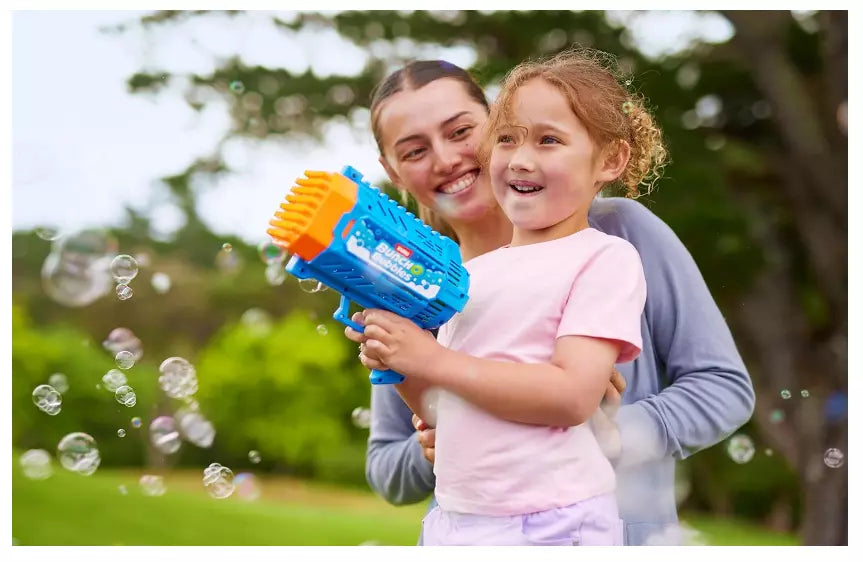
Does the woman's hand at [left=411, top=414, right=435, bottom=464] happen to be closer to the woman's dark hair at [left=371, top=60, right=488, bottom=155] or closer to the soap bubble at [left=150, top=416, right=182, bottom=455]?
the woman's dark hair at [left=371, top=60, right=488, bottom=155]

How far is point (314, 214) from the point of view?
1.48m

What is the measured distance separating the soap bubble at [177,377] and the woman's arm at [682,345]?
1350 mm

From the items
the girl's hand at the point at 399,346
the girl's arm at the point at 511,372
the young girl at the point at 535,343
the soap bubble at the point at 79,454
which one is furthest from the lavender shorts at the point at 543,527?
the soap bubble at the point at 79,454

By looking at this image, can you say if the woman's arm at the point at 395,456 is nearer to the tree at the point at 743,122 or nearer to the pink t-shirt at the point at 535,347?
the pink t-shirt at the point at 535,347

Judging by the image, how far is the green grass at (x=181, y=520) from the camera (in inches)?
269

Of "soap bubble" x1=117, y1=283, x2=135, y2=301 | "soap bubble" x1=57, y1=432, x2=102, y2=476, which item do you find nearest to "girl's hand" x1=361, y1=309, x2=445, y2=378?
"soap bubble" x1=117, y1=283, x2=135, y2=301

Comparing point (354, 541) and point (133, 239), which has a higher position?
point (133, 239)

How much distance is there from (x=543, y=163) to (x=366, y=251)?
0.36 m

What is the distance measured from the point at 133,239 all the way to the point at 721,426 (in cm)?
779

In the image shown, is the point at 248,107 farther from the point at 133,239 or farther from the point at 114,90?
the point at 133,239

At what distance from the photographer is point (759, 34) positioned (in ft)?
20.1

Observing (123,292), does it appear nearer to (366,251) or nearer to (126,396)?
(126,396)

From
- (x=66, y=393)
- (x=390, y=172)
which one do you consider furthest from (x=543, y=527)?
(x=66, y=393)

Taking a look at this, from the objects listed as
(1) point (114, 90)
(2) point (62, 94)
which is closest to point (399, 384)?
(1) point (114, 90)
